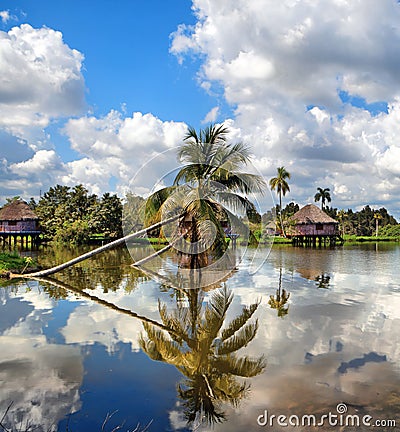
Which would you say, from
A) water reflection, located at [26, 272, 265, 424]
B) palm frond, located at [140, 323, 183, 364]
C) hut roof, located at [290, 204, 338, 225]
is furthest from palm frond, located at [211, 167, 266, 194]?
hut roof, located at [290, 204, 338, 225]

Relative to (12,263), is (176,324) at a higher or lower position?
lower

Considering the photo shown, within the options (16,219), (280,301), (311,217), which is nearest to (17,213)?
(16,219)

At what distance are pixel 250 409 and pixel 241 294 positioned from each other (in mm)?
7483

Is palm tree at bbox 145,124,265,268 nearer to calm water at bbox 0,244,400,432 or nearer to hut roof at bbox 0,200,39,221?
calm water at bbox 0,244,400,432

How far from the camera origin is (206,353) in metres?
6.47

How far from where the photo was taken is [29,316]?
29.9ft

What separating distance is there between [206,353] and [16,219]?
40.5m

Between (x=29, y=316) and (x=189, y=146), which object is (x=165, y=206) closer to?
(x=189, y=146)

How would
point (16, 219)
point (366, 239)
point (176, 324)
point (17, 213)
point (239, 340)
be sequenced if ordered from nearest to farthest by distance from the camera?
point (239, 340)
point (176, 324)
point (16, 219)
point (17, 213)
point (366, 239)

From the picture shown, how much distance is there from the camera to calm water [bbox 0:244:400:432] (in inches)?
178

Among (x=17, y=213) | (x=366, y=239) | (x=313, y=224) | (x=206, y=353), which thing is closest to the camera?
(x=206, y=353)

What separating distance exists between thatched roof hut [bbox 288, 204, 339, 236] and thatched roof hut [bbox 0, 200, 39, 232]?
29.2 m

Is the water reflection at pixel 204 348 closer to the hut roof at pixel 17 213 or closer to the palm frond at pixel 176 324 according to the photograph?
the palm frond at pixel 176 324

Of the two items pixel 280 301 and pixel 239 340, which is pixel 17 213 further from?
pixel 239 340
